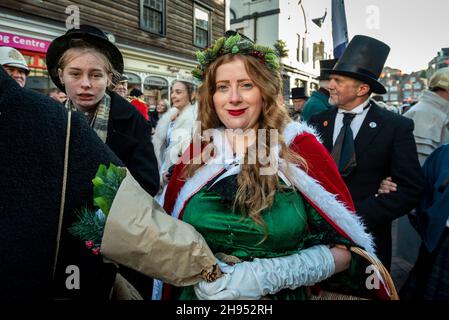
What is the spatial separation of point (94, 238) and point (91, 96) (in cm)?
140

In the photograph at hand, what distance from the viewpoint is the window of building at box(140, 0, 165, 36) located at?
445 inches

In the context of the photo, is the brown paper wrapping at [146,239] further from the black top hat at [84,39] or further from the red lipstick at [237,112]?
the black top hat at [84,39]

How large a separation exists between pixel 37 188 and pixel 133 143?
123 centimetres

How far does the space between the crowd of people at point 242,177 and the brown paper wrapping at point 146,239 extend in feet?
0.58

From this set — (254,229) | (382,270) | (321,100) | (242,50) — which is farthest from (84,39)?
(321,100)

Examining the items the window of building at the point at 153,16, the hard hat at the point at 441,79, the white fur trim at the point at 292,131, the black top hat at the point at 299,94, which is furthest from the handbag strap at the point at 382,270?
the window of building at the point at 153,16

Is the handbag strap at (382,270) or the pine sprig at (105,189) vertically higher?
the pine sprig at (105,189)

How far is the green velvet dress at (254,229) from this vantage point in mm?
1491

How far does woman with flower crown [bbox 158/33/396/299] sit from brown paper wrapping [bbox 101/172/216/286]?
0.89 ft

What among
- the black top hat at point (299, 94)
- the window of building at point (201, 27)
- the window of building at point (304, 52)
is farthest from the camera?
the window of building at point (304, 52)

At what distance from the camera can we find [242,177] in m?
1.66

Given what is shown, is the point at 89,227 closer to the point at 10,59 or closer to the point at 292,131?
the point at 292,131

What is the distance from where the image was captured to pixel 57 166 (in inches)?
39.4
